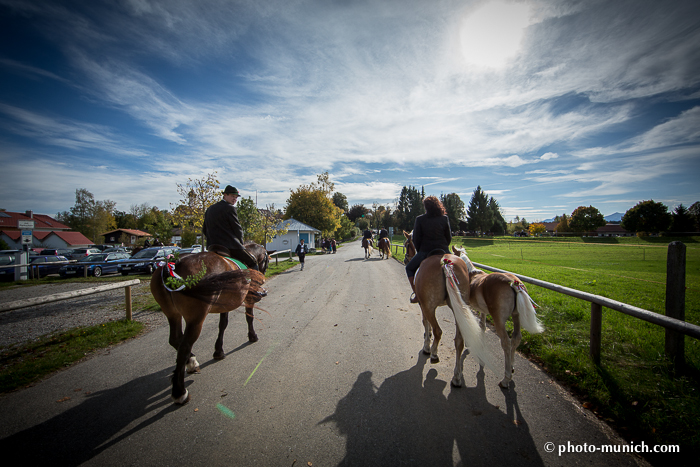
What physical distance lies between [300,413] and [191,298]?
1.96 m

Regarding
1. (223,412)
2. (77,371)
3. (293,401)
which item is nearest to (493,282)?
(293,401)

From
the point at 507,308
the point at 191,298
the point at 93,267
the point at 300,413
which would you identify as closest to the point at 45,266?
the point at 93,267

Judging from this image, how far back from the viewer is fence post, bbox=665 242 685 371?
3.49m

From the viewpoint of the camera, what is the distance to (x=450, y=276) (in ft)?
12.1

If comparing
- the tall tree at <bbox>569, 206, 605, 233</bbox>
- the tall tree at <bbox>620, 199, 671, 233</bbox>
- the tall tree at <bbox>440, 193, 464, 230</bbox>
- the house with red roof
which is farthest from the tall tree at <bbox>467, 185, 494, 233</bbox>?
the house with red roof

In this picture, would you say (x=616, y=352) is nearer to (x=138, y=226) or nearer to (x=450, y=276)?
(x=450, y=276)

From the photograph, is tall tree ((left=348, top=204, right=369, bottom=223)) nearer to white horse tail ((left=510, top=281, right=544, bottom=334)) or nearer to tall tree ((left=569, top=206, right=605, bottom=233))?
tall tree ((left=569, top=206, right=605, bottom=233))

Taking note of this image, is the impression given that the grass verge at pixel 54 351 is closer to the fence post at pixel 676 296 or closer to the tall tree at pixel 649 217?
the fence post at pixel 676 296

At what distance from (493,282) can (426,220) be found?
4.89ft

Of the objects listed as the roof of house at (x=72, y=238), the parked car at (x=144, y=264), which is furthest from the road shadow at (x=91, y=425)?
the roof of house at (x=72, y=238)

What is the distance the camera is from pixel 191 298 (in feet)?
11.1

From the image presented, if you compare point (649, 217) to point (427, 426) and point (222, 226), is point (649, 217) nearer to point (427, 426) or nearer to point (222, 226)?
point (427, 426)

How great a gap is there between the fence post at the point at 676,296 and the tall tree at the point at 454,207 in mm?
59474

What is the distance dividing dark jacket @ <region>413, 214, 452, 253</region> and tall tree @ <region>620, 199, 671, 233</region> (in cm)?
6886
